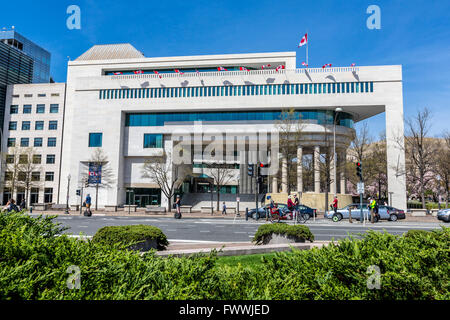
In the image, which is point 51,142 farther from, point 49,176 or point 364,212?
point 364,212

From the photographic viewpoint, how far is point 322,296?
10.8 feet

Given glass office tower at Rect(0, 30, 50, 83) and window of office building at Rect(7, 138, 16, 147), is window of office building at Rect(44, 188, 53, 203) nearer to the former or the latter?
window of office building at Rect(7, 138, 16, 147)

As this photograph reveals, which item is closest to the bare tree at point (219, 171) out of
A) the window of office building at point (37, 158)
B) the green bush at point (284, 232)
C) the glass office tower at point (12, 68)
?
the window of office building at point (37, 158)

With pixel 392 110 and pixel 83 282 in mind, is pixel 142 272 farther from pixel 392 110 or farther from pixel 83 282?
pixel 392 110

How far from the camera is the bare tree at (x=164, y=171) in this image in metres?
44.5

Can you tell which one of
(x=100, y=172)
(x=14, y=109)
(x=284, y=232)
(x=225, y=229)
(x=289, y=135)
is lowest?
(x=225, y=229)

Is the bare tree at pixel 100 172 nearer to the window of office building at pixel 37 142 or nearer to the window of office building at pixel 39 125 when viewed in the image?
the window of office building at pixel 37 142

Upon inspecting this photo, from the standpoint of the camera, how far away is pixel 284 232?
33.7 feet

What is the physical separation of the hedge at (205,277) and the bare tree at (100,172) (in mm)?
47101

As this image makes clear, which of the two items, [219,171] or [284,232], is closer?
[284,232]

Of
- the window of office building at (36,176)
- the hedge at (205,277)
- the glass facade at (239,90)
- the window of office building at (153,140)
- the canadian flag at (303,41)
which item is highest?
the canadian flag at (303,41)

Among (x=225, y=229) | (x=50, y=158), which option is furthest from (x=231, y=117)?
(x=50, y=158)

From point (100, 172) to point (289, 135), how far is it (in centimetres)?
3020

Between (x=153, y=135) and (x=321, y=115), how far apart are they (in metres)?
27.0
